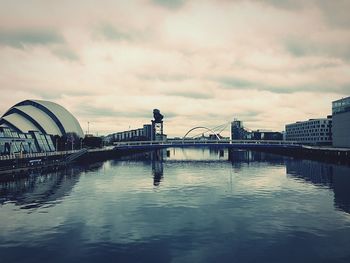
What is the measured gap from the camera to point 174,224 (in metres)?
33.2

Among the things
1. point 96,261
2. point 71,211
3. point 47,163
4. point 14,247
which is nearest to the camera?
point 96,261

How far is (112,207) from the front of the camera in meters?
41.5

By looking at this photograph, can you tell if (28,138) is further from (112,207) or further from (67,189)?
(112,207)

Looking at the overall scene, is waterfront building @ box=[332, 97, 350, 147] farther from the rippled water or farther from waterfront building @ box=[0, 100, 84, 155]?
waterfront building @ box=[0, 100, 84, 155]

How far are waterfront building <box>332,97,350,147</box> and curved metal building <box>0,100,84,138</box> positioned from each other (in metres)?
138

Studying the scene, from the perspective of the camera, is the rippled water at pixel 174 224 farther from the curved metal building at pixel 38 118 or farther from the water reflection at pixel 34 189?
the curved metal building at pixel 38 118

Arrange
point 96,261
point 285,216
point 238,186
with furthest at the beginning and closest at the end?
point 238,186 → point 285,216 → point 96,261

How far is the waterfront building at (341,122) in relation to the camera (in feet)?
451

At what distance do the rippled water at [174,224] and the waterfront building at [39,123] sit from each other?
213 ft

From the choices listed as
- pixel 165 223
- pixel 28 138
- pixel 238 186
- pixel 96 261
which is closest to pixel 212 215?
pixel 165 223

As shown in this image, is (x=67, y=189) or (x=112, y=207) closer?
(x=112, y=207)

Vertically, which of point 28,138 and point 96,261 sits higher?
point 28,138

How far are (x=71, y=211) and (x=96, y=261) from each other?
17.4 m

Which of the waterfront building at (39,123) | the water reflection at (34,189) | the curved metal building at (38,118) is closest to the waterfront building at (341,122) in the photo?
the waterfront building at (39,123)
